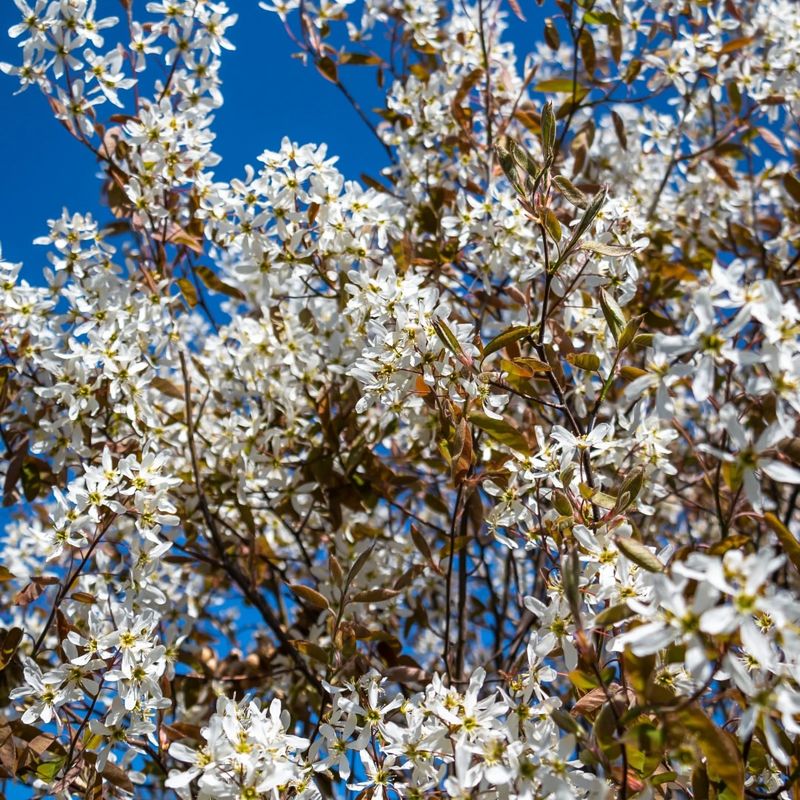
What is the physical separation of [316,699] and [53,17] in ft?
8.41

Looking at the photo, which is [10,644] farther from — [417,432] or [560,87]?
[560,87]

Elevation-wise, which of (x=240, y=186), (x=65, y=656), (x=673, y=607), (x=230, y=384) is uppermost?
(x=240, y=186)

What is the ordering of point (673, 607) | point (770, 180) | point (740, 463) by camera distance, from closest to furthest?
point (673, 607)
point (740, 463)
point (770, 180)

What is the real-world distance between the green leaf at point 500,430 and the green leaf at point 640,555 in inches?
18.0

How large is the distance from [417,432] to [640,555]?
1610 mm

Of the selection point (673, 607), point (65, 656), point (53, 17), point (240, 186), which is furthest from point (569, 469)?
point (53, 17)

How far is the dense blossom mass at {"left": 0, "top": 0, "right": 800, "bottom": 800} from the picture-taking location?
1.69m

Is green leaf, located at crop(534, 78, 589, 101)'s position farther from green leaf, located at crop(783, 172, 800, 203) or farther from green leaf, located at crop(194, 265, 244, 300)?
green leaf, located at crop(194, 265, 244, 300)

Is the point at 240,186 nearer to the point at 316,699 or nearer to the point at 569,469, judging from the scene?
the point at 569,469

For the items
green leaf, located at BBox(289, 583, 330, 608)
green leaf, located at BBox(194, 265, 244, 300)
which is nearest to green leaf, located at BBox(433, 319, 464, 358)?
green leaf, located at BBox(289, 583, 330, 608)

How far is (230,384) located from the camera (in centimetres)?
354

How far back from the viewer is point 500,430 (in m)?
2.10

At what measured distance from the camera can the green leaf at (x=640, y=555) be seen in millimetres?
1686

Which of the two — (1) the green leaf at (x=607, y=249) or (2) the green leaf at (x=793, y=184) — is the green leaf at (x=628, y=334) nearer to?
(1) the green leaf at (x=607, y=249)
